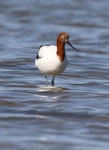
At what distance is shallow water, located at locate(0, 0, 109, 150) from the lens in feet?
27.5

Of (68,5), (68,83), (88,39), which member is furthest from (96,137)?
(68,5)

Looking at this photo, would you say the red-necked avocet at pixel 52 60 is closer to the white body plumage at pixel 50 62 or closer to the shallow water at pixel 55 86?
the white body plumage at pixel 50 62

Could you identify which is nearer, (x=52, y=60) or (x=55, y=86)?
(x=52, y=60)

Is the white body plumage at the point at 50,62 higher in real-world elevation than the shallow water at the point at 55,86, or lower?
higher

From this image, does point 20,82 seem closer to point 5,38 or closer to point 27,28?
point 5,38

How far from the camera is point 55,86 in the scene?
1177 centimetres

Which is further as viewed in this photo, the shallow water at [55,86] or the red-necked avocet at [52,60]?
the red-necked avocet at [52,60]

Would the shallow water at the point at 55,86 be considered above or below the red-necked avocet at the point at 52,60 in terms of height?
below

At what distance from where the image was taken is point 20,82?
12094mm

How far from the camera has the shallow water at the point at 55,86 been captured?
8.39m

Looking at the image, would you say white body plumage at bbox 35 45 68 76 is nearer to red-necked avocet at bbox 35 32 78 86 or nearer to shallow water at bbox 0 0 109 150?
red-necked avocet at bbox 35 32 78 86

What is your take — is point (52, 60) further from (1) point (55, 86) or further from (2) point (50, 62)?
(1) point (55, 86)

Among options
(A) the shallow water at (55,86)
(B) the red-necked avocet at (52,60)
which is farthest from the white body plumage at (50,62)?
(A) the shallow water at (55,86)

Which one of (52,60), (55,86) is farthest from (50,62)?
(55,86)
